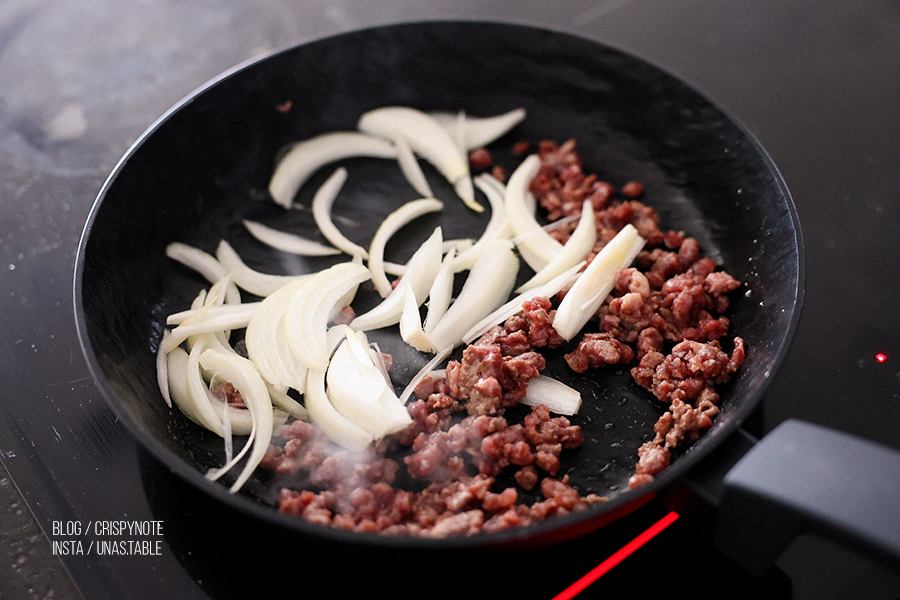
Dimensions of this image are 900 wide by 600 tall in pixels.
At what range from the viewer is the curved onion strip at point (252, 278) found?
166 cm

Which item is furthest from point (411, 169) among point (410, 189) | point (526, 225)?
point (526, 225)

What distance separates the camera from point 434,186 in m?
1.93

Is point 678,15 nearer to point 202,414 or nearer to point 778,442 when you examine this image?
point 778,442

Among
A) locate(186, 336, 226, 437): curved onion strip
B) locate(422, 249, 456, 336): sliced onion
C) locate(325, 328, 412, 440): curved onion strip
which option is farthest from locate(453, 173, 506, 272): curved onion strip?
locate(186, 336, 226, 437): curved onion strip

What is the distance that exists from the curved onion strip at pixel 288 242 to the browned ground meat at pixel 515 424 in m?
0.42

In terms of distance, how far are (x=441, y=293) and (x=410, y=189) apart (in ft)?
1.50

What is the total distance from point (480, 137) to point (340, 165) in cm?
43

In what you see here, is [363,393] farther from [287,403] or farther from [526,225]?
[526,225]

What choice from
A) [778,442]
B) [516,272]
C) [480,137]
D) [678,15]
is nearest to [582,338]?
[516,272]

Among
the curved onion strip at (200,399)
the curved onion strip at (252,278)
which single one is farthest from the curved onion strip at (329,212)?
the curved onion strip at (200,399)

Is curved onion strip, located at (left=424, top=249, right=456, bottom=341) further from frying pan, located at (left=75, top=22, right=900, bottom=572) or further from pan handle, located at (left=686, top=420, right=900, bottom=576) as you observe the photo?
pan handle, located at (left=686, top=420, right=900, bottom=576)

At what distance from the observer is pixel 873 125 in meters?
1.94

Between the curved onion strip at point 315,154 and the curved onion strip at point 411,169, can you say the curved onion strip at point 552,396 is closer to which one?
the curved onion strip at point 411,169

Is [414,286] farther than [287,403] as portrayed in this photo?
Yes
